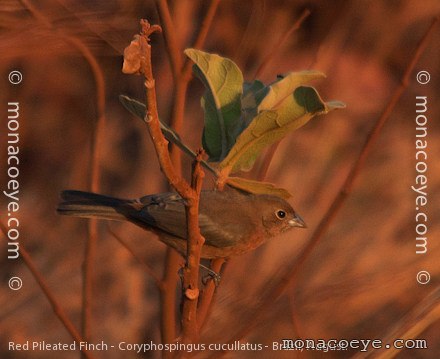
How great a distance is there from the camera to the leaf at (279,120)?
975 millimetres

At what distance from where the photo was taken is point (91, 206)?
1865mm

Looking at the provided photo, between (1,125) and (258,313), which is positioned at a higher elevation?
(258,313)

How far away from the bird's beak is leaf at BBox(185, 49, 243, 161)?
0.88 metres

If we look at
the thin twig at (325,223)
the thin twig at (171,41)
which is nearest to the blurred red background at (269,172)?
the thin twig at (325,223)

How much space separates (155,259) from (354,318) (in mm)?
524

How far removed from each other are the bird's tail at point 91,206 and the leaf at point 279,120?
0.85 m

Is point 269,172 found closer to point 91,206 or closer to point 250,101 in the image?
point 91,206

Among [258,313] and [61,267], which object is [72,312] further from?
[258,313]

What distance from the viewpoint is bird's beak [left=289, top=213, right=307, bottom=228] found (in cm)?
189

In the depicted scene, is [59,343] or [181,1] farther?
[181,1]

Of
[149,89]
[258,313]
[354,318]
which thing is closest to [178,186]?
[149,89]

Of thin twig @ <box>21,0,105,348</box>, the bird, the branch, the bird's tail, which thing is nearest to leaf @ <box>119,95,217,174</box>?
the branch

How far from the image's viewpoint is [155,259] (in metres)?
2.03

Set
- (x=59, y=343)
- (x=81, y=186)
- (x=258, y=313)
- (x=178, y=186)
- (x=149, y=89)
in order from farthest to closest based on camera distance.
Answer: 1. (x=81, y=186)
2. (x=59, y=343)
3. (x=258, y=313)
4. (x=178, y=186)
5. (x=149, y=89)
